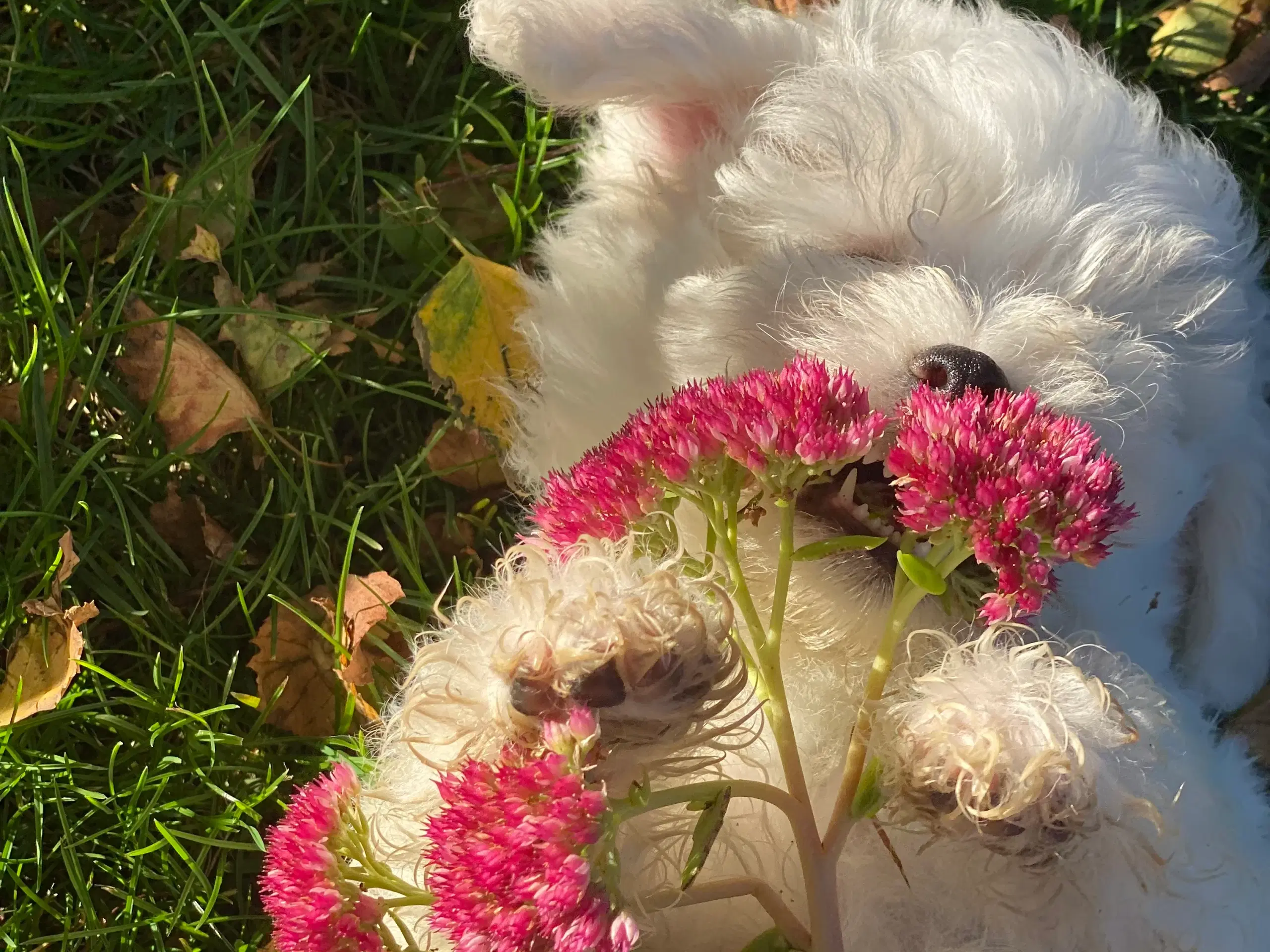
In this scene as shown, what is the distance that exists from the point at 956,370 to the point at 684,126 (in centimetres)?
84

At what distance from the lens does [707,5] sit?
2076mm

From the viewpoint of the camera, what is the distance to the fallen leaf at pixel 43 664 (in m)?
2.30

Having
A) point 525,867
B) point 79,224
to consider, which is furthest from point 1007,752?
point 79,224

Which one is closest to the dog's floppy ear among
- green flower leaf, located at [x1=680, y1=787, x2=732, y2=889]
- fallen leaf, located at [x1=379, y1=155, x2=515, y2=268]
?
fallen leaf, located at [x1=379, y1=155, x2=515, y2=268]

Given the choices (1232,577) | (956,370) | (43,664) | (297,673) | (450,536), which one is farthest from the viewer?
(450,536)

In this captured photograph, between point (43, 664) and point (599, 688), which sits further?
point (43, 664)

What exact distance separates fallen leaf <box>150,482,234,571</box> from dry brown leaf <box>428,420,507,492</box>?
0.52 m

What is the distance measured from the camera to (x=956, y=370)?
168 centimetres

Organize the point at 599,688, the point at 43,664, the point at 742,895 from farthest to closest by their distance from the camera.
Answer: the point at 43,664 → the point at 742,895 → the point at 599,688

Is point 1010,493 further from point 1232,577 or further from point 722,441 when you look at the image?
point 1232,577

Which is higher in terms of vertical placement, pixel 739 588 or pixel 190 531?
pixel 739 588

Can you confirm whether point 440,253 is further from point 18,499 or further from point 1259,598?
point 1259,598

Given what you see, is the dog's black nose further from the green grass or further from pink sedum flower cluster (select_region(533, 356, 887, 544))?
the green grass

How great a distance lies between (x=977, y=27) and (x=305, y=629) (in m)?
1.86
